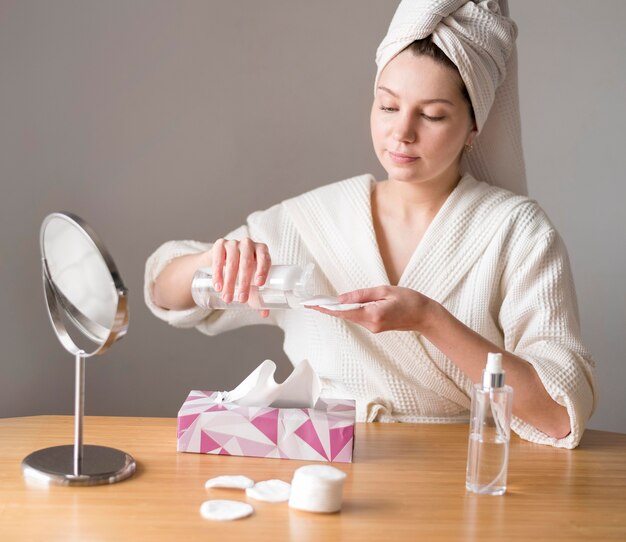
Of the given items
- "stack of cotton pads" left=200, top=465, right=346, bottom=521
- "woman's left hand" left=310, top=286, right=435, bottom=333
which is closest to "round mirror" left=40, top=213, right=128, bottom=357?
"stack of cotton pads" left=200, top=465, right=346, bottom=521

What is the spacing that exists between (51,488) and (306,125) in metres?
1.47

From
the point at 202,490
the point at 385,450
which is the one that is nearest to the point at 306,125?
the point at 385,450

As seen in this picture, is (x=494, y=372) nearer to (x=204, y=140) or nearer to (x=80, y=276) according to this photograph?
(x=80, y=276)

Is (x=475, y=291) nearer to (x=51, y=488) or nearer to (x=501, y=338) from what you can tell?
(x=501, y=338)

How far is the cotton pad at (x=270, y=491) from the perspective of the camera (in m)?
1.25

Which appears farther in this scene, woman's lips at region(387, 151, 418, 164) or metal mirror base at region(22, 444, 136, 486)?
woman's lips at region(387, 151, 418, 164)

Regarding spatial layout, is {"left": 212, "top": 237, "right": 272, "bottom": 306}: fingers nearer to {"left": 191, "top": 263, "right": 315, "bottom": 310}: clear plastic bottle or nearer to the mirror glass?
{"left": 191, "top": 263, "right": 315, "bottom": 310}: clear plastic bottle

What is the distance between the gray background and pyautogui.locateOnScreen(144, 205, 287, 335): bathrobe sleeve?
514 mm

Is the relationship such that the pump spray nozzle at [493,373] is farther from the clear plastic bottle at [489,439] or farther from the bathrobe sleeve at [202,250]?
the bathrobe sleeve at [202,250]

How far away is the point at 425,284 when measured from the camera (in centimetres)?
187

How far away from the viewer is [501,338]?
190 cm

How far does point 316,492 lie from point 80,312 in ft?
1.34

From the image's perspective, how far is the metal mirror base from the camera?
1.29 metres

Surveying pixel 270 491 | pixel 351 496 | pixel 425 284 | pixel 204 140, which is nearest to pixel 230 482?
pixel 270 491
